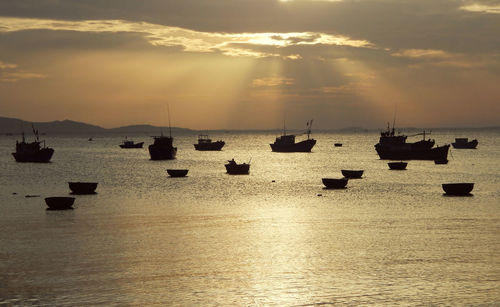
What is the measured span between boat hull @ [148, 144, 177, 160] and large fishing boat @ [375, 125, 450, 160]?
49365 millimetres

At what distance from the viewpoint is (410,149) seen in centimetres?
12462

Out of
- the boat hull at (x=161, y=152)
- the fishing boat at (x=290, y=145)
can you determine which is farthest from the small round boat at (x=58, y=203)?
the fishing boat at (x=290, y=145)

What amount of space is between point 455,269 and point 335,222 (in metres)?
15.1

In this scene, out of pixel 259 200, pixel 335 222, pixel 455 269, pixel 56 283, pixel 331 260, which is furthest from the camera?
pixel 259 200

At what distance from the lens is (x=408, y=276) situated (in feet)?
78.1

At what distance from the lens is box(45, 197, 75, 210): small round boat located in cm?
4594

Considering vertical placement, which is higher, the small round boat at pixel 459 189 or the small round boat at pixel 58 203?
the small round boat at pixel 58 203

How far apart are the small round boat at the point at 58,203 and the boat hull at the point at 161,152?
312ft

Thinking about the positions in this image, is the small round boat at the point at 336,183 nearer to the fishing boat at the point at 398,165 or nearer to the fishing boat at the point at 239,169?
the fishing boat at the point at 239,169

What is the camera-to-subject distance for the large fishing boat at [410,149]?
123m

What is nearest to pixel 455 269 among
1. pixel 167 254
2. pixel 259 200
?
pixel 167 254

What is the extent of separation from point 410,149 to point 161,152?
56372 mm

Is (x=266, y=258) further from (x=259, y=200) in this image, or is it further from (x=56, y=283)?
(x=259, y=200)

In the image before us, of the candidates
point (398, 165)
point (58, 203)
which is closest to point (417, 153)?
point (398, 165)
